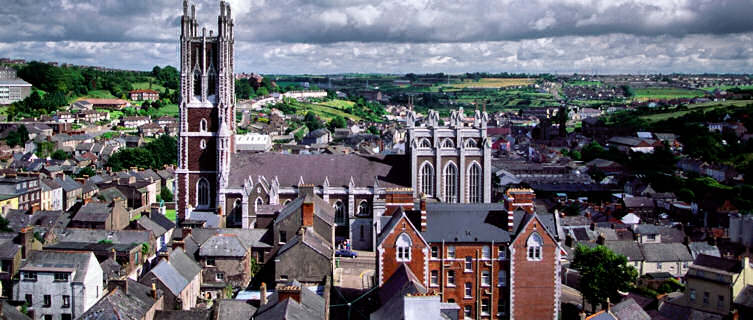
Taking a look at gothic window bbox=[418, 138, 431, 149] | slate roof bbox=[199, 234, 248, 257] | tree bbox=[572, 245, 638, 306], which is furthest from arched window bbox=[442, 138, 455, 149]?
slate roof bbox=[199, 234, 248, 257]

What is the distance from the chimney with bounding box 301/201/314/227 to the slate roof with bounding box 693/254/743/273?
25.6 meters

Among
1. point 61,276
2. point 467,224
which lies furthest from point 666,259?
point 61,276

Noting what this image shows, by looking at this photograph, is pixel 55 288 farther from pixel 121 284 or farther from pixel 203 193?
pixel 203 193

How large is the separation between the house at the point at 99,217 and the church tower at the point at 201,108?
644 cm

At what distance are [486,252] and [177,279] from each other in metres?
18.7

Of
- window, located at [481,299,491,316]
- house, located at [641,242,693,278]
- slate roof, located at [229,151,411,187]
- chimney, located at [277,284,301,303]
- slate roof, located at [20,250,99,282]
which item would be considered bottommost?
house, located at [641,242,693,278]

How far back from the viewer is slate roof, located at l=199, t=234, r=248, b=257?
167 feet

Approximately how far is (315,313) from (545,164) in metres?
117

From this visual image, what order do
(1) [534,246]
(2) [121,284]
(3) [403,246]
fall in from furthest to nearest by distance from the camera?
1. (1) [534,246]
2. (3) [403,246]
3. (2) [121,284]

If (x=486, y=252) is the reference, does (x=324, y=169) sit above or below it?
above

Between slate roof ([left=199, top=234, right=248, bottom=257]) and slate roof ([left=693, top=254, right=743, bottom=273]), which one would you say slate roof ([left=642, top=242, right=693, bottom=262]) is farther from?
slate roof ([left=199, top=234, right=248, bottom=257])

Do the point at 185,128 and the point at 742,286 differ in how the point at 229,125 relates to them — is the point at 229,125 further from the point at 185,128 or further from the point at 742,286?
the point at 742,286

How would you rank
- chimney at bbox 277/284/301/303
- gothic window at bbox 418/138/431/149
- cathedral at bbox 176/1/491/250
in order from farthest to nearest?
gothic window at bbox 418/138/431/149, cathedral at bbox 176/1/491/250, chimney at bbox 277/284/301/303

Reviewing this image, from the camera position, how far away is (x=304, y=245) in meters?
45.8
